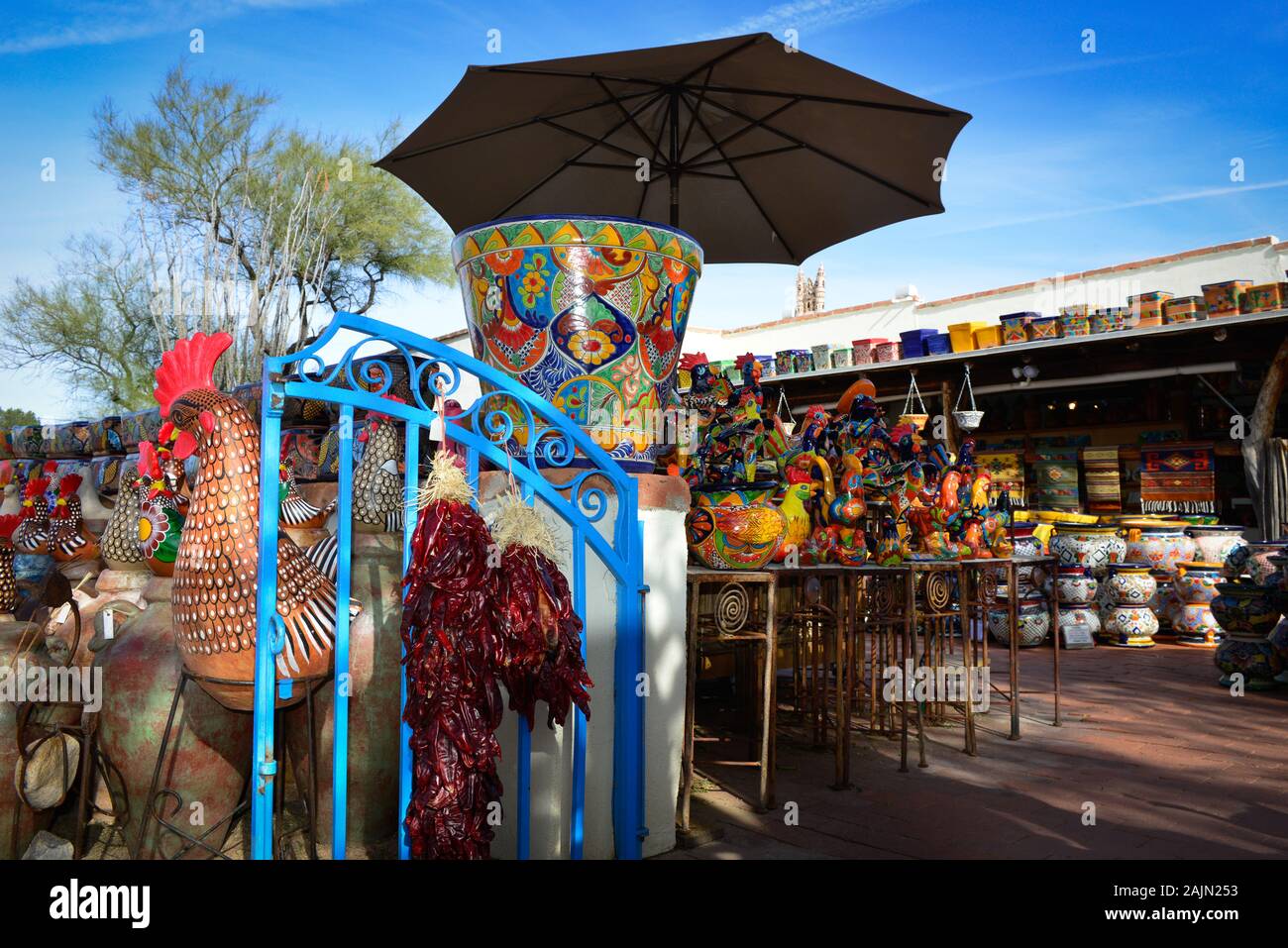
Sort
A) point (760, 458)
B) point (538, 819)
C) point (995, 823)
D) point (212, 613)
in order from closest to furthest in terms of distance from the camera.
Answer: point (212, 613) → point (538, 819) → point (995, 823) → point (760, 458)

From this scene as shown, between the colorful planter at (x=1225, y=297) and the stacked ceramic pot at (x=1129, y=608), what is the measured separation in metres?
2.56

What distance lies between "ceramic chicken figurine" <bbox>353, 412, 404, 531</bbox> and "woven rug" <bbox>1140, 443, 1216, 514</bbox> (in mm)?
9905

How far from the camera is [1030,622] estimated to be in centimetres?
883

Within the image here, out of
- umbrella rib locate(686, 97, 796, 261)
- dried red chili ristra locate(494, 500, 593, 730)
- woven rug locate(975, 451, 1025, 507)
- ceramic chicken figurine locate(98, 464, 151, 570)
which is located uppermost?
umbrella rib locate(686, 97, 796, 261)

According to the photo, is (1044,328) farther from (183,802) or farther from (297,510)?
(183,802)

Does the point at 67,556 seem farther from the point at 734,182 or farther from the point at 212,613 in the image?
the point at 734,182

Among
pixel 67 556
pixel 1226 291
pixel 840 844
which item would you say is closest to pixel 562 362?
pixel 840 844

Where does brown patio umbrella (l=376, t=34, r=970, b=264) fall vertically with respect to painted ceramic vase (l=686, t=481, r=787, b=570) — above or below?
above

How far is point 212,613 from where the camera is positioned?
7.87 ft

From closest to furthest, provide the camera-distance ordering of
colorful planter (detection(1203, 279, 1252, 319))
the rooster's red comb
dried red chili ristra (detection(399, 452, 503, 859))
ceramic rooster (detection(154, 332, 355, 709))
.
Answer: dried red chili ristra (detection(399, 452, 503, 859))
ceramic rooster (detection(154, 332, 355, 709))
the rooster's red comb
colorful planter (detection(1203, 279, 1252, 319))

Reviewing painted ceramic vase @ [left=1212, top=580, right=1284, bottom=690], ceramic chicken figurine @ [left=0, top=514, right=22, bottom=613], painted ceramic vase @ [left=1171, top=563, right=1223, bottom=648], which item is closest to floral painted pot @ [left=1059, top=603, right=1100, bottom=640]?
painted ceramic vase @ [left=1171, top=563, right=1223, bottom=648]

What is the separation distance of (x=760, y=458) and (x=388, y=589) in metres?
1.88

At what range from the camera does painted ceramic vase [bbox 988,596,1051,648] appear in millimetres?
8750

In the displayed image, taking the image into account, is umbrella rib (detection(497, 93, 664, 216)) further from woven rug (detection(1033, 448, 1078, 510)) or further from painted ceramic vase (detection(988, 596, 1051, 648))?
woven rug (detection(1033, 448, 1078, 510))
